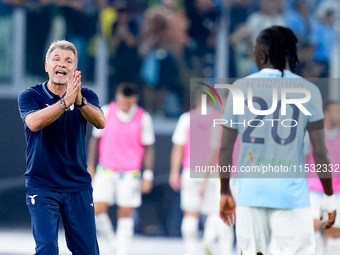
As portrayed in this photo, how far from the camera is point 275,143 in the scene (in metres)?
3.82

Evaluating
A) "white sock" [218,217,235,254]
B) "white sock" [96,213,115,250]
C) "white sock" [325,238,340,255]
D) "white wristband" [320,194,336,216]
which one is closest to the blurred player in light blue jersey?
"white wristband" [320,194,336,216]

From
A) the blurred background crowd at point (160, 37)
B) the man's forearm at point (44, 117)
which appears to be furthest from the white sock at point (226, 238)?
the man's forearm at point (44, 117)

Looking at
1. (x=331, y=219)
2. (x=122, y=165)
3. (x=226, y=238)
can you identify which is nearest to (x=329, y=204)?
(x=331, y=219)

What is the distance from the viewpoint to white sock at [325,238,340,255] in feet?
20.3

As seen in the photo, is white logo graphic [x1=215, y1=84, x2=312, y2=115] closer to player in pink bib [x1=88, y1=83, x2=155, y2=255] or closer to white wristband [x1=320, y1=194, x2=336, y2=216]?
white wristband [x1=320, y1=194, x2=336, y2=216]

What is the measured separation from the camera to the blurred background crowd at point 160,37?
827 cm

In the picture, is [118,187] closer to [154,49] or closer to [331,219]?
[154,49]

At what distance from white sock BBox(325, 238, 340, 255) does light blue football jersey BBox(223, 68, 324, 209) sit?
104 inches

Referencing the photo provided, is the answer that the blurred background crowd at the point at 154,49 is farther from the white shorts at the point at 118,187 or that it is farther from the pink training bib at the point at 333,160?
the pink training bib at the point at 333,160

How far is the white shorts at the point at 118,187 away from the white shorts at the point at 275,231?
3.25 metres

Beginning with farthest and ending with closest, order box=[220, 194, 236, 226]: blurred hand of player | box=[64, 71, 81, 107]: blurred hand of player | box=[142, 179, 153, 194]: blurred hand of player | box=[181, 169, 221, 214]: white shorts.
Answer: box=[181, 169, 221, 214]: white shorts → box=[142, 179, 153, 194]: blurred hand of player → box=[220, 194, 236, 226]: blurred hand of player → box=[64, 71, 81, 107]: blurred hand of player

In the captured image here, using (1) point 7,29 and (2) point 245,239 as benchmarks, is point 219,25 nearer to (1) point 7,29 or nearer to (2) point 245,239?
(1) point 7,29

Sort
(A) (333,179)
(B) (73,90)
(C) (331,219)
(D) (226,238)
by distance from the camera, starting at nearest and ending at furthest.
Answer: (B) (73,90) < (C) (331,219) < (A) (333,179) < (D) (226,238)

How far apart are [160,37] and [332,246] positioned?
406cm
